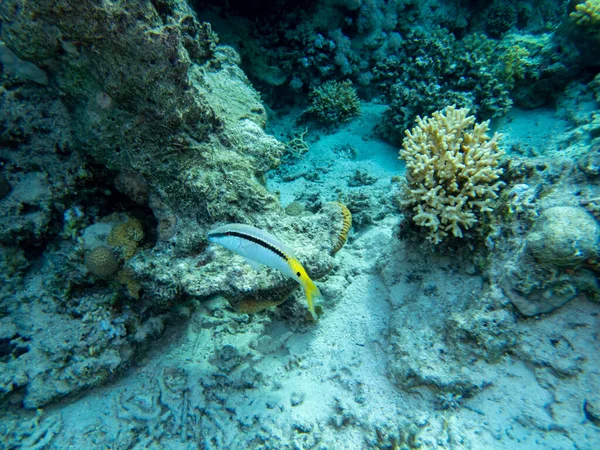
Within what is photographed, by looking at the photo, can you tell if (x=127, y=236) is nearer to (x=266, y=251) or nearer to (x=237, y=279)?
(x=237, y=279)

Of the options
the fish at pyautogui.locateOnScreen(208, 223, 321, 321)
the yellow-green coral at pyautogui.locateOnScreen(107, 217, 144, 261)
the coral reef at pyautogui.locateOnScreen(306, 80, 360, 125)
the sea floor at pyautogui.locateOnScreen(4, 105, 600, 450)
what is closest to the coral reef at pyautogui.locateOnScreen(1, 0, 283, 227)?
the yellow-green coral at pyautogui.locateOnScreen(107, 217, 144, 261)

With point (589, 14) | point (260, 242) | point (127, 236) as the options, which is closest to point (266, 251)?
point (260, 242)

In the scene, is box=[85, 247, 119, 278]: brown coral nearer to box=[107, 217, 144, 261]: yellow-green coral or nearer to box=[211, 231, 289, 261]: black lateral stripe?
box=[107, 217, 144, 261]: yellow-green coral

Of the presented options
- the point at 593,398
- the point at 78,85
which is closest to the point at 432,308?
the point at 593,398

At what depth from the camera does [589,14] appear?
18.7 ft

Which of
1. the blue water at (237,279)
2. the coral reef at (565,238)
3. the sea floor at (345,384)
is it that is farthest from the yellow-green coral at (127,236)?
the coral reef at (565,238)

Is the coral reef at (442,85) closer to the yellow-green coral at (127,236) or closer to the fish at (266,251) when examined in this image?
the fish at (266,251)

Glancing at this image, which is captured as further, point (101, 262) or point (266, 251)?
point (101, 262)

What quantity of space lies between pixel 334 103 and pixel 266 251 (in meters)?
→ 6.56

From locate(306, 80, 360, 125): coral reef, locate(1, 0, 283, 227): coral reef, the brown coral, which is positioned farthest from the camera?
locate(306, 80, 360, 125): coral reef

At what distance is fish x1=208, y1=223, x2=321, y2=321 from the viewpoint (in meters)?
2.35

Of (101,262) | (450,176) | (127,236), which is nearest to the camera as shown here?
(450,176)

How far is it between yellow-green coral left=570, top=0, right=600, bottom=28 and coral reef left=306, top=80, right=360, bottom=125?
463cm

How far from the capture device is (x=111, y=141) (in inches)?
128
